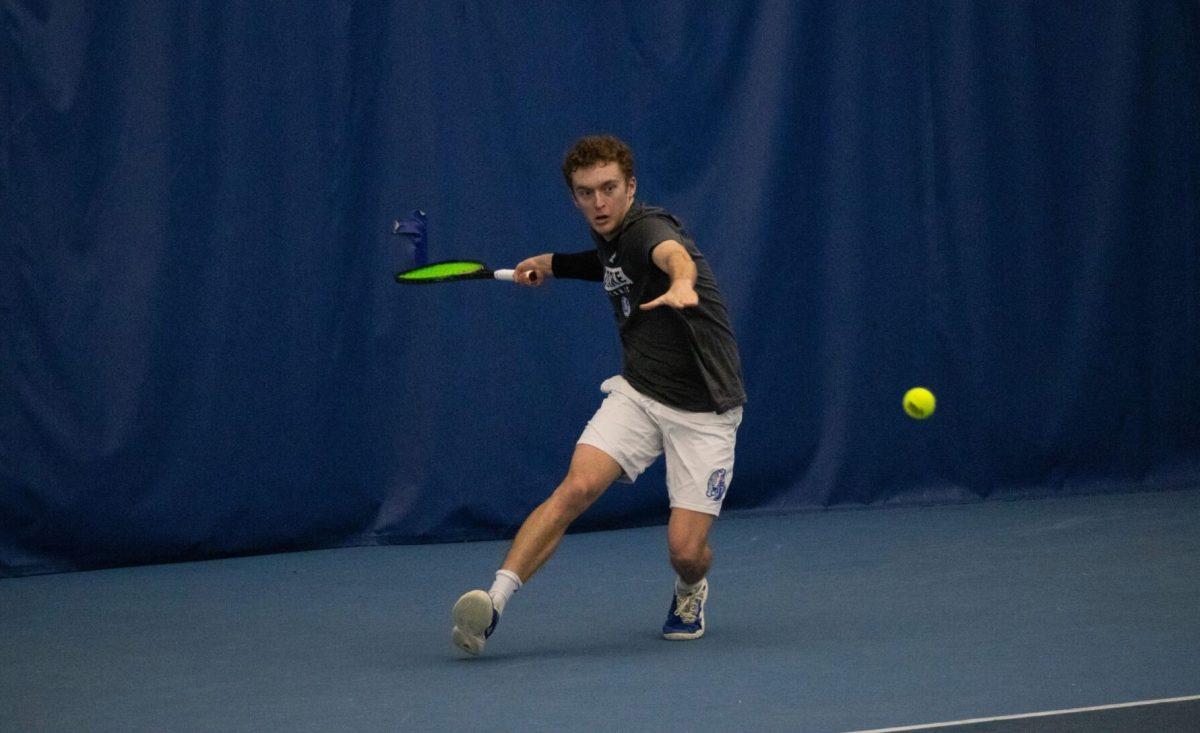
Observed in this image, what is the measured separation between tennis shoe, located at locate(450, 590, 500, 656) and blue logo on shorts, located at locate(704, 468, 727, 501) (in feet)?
2.32

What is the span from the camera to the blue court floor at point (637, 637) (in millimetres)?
3711

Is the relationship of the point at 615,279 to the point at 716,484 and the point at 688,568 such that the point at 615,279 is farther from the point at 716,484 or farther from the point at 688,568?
the point at 688,568

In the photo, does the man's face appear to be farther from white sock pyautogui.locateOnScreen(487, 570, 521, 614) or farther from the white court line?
the white court line

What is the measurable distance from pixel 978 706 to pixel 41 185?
4320 mm

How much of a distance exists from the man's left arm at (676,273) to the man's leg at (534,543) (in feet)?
A: 1.91

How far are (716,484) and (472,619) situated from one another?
0.81 meters

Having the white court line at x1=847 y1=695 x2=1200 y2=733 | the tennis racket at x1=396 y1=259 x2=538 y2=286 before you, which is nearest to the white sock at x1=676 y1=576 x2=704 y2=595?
the tennis racket at x1=396 y1=259 x2=538 y2=286

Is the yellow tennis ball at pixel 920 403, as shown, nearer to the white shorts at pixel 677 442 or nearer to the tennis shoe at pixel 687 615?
the white shorts at pixel 677 442

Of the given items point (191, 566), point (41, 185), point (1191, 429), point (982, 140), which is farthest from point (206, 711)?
point (1191, 429)

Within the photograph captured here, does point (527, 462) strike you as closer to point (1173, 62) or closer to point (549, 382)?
point (549, 382)

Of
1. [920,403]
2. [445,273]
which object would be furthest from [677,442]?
[920,403]

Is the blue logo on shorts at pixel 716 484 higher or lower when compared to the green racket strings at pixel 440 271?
lower

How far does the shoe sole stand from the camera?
4180 mm

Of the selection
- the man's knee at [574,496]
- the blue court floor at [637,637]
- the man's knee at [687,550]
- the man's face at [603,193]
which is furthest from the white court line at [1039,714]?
the man's face at [603,193]
